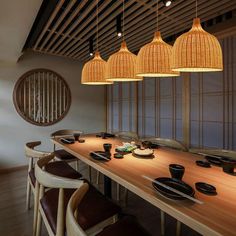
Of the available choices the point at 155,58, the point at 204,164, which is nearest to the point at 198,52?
the point at 155,58

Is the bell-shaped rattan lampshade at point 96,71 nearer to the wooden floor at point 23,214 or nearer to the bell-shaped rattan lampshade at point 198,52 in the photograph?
the bell-shaped rattan lampshade at point 198,52

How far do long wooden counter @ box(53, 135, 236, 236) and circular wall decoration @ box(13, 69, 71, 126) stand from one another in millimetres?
2466

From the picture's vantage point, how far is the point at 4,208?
2.37 metres

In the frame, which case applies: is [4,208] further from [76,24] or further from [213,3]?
[213,3]

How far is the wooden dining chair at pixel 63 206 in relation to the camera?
1107 millimetres

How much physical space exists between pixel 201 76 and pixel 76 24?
1.88 metres

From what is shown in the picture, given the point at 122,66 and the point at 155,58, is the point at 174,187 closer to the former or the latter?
the point at 155,58

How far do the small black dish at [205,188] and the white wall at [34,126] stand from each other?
3647 millimetres

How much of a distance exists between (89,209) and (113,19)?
85.2 inches

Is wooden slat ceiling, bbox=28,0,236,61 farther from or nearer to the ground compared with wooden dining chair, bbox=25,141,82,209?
farther from the ground

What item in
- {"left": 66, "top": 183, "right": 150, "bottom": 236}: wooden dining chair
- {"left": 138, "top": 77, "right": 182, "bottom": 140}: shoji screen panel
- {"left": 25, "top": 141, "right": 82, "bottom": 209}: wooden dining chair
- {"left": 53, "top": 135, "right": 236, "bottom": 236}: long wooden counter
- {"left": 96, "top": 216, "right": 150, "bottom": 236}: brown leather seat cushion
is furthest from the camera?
{"left": 138, "top": 77, "right": 182, "bottom": 140}: shoji screen panel

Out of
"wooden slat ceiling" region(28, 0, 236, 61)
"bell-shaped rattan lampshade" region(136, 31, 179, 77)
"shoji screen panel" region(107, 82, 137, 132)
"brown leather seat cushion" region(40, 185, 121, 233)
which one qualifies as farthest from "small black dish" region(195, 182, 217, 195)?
"shoji screen panel" region(107, 82, 137, 132)

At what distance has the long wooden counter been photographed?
2.52ft

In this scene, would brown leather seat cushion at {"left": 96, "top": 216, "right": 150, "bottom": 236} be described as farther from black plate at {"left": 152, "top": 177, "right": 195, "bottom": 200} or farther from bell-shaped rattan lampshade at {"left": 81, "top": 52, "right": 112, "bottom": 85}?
bell-shaped rattan lampshade at {"left": 81, "top": 52, "right": 112, "bottom": 85}
